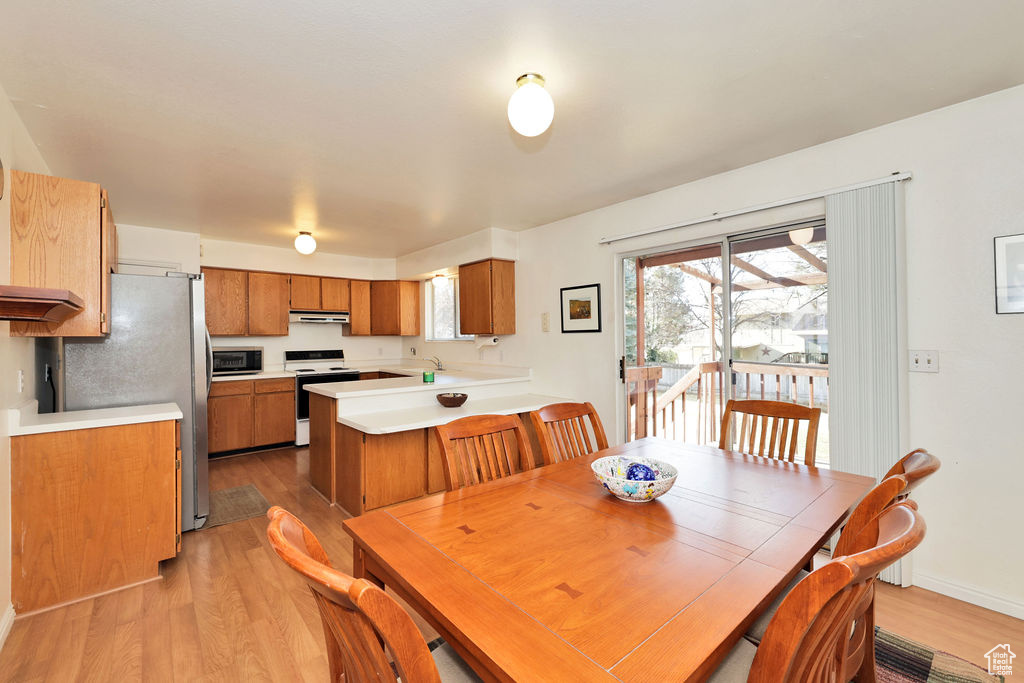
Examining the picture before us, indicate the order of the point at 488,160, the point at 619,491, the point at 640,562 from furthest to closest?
1. the point at 488,160
2. the point at 619,491
3. the point at 640,562

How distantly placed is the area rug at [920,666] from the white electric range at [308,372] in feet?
16.3

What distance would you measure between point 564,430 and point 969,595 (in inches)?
82.4

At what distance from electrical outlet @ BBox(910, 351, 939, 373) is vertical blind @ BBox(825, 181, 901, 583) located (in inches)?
3.0

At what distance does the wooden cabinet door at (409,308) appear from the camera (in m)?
5.82

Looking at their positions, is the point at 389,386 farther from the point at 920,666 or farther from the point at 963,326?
the point at 963,326

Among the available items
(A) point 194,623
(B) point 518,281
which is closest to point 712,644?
(A) point 194,623

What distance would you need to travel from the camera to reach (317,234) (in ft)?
15.1

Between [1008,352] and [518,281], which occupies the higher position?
[518,281]

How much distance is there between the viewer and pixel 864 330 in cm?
237

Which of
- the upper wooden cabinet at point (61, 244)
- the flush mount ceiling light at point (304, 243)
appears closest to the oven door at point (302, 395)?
the flush mount ceiling light at point (304, 243)

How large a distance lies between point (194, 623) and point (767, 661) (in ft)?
7.85

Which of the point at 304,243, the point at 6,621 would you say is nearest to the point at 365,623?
the point at 6,621

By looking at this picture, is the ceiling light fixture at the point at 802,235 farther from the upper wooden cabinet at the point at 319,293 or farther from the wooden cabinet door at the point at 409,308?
the upper wooden cabinet at the point at 319,293

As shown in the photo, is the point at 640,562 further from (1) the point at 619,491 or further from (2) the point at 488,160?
(2) the point at 488,160
